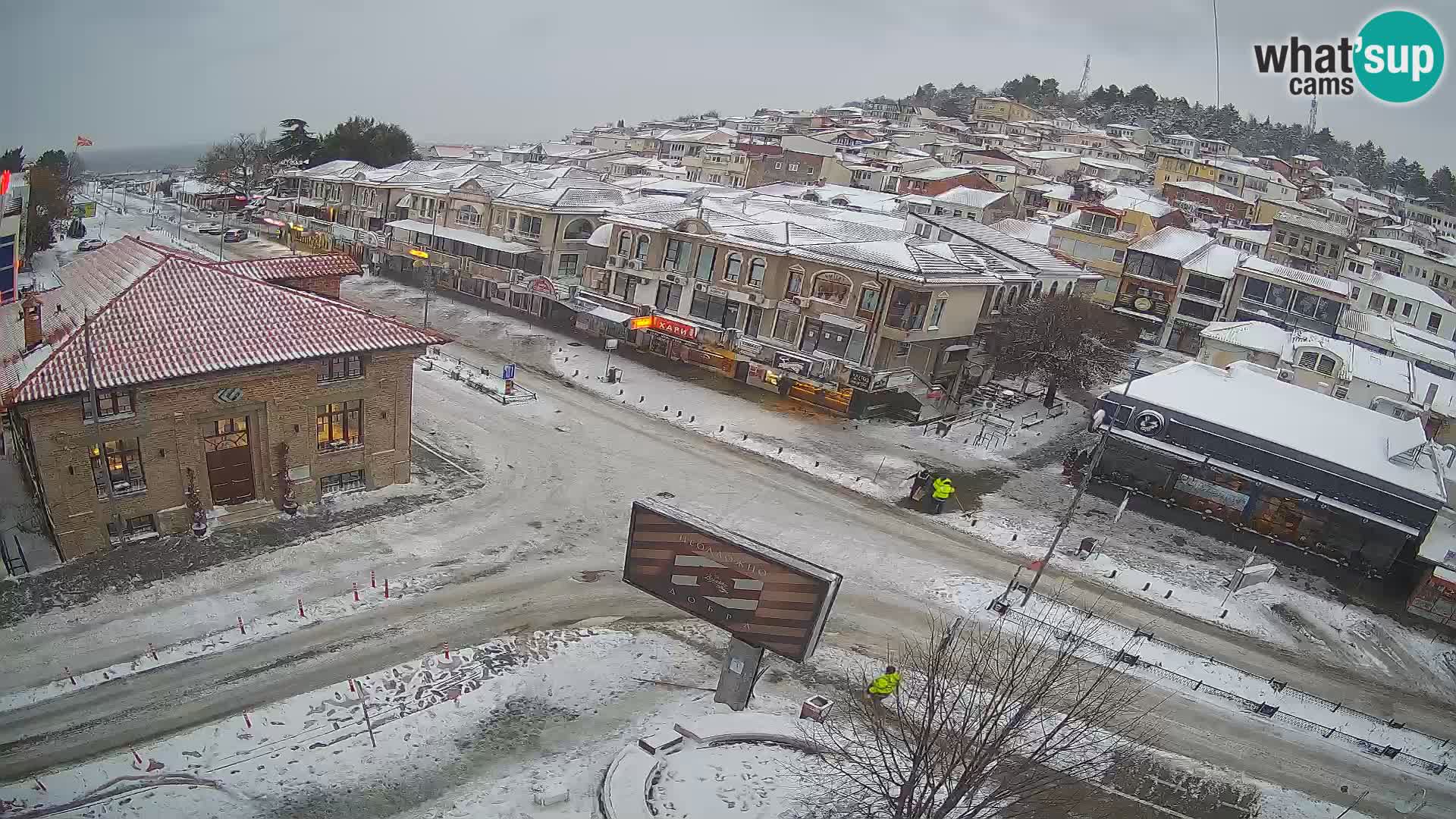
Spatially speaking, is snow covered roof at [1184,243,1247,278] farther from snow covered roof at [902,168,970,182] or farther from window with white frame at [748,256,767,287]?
window with white frame at [748,256,767,287]

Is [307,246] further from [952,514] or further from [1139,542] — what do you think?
[1139,542]

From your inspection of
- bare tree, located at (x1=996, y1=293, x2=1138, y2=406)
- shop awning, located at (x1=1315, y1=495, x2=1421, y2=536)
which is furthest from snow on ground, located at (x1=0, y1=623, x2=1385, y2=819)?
bare tree, located at (x1=996, y1=293, x2=1138, y2=406)

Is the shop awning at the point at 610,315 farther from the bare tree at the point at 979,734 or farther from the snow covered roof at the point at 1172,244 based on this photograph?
the snow covered roof at the point at 1172,244

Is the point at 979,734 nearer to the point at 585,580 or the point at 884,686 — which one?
the point at 884,686

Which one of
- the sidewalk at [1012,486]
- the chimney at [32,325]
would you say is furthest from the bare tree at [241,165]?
the chimney at [32,325]

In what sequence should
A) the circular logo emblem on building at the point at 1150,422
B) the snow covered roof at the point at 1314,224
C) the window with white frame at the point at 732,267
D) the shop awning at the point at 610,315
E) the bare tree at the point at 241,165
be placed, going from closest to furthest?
the circular logo emblem on building at the point at 1150,422 → the window with white frame at the point at 732,267 → the shop awning at the point at 610,315 → the snow covered roof at the point at 1314,224 → the bare tree at the point at 241,165

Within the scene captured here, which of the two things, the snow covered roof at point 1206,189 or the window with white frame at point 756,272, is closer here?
the window with white frame at point 756,272

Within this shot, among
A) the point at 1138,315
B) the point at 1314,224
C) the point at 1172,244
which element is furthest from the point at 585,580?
the point at 1314,224
